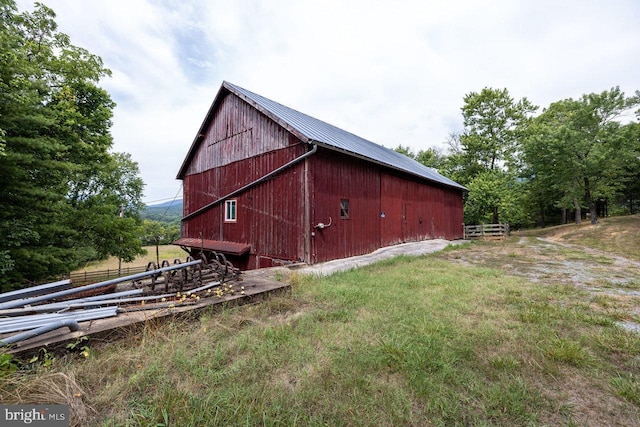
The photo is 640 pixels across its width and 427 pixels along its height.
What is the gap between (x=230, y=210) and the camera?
35.8 ft

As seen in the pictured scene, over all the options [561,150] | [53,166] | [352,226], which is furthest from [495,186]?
[53,166]

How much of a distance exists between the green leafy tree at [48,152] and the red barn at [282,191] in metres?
3.82

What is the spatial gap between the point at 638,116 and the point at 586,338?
95.9ft

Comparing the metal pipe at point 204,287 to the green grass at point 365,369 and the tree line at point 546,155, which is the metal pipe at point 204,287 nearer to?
the green grass at point 365,369

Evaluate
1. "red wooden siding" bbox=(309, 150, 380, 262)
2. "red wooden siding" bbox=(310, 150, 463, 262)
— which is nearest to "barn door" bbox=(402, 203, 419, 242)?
"red wooden siding" bbox=(310, 150, 463, 262)

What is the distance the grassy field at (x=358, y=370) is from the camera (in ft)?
6.22

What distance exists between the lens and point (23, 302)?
10.5 ft


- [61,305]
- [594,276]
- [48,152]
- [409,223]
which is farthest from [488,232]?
[48,152]

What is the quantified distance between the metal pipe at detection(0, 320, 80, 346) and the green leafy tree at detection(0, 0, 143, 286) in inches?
280

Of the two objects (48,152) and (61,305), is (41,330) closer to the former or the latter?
(61,305)

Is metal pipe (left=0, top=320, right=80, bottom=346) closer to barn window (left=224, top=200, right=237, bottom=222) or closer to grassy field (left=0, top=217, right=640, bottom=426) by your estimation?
grassy field (left=0, top=217, right=640, bottom=426)

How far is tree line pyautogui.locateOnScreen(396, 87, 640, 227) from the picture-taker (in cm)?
1891

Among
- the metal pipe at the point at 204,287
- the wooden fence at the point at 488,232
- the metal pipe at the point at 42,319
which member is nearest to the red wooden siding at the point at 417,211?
the wooden fence at the point at 488,232

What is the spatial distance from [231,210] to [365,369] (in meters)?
9.58
